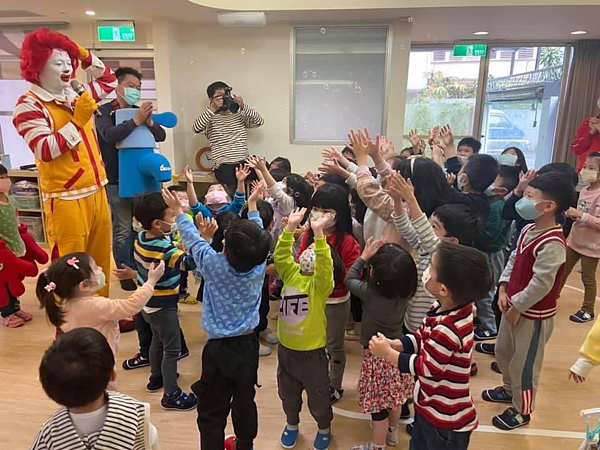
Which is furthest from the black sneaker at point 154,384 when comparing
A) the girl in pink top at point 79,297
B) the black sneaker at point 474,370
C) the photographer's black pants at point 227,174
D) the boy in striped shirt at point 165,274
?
the photographer's black pants at point 227,174

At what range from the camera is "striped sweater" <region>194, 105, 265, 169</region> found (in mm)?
4371

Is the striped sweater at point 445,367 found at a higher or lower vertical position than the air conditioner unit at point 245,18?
lower

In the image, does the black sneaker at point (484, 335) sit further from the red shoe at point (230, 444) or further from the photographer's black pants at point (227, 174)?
the photographer's black pants at point (227, 174)

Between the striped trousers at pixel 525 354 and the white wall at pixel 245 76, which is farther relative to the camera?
the white wall at pixel 245 76

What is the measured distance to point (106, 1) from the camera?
11.5 feet

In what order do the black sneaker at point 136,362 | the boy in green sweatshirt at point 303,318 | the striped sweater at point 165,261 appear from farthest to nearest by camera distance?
the black sneaker at point 136,362
the striped sweater at point 165,261
the boy in green sweatshirt at point 303,318

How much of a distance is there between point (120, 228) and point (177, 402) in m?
1.70

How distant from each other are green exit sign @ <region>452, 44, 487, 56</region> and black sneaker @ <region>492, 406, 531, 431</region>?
4.50 m

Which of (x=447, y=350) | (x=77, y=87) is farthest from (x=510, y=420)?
(x=77, y=87)

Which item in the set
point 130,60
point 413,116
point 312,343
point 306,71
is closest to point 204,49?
point 130,60

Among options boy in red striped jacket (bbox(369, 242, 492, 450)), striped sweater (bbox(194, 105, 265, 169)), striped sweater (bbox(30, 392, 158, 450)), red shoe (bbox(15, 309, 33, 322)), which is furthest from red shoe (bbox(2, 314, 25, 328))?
boy in red striped jacket (bbox(369, 242, 492, 450))

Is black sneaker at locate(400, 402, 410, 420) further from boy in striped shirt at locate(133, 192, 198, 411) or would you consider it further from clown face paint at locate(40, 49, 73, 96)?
clown face paint at locate(40, 49, 73, 96)

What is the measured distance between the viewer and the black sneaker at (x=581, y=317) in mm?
2881

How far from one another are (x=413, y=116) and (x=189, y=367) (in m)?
4.59
